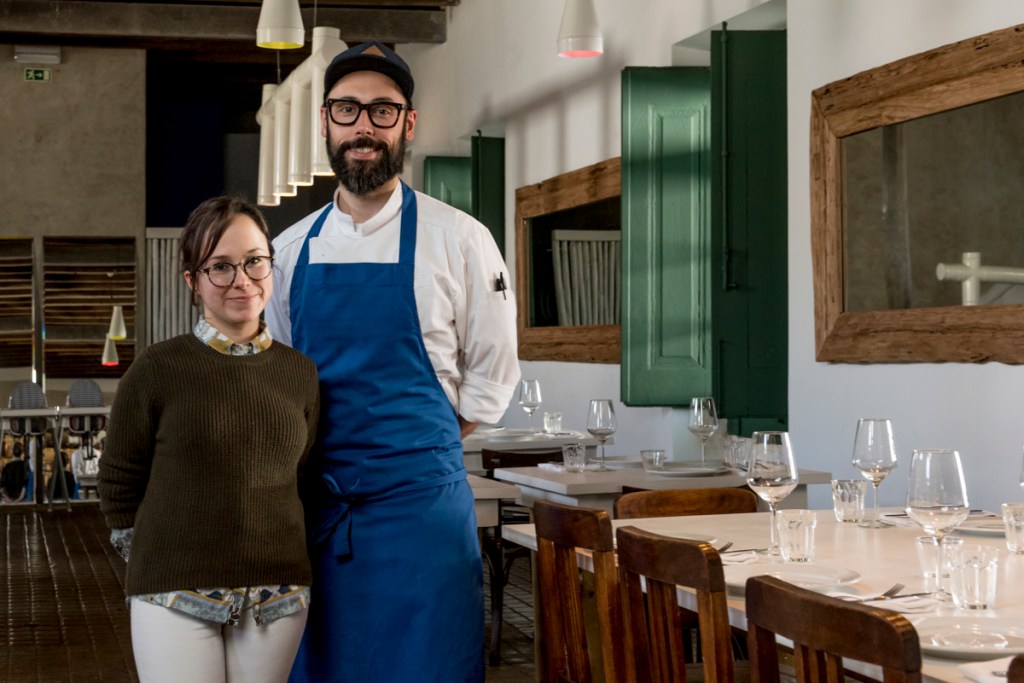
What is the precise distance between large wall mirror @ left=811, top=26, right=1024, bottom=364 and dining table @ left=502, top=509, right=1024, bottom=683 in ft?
4.33

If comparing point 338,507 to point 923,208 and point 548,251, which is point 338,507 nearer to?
point 923,208

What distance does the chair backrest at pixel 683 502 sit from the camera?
363 cm

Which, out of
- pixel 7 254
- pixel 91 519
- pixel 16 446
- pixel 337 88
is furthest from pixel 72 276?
pixel 337 88

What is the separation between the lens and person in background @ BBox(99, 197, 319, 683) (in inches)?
91.6

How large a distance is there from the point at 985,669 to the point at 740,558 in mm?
952

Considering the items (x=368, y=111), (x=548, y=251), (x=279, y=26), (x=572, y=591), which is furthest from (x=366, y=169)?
(x=548, y=251)

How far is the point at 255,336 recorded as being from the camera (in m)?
2.49

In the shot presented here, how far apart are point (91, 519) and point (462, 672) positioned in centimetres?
970

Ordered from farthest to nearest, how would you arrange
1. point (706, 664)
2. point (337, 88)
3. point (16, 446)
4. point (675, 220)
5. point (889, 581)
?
1. point (16, 446)
2. point (675, 220)
3. point (337, 88)
4. point (889, 581)
5. point (706, 664)

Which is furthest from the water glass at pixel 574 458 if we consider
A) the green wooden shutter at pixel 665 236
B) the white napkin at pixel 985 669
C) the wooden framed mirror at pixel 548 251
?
the white napkin at pixel 985 669

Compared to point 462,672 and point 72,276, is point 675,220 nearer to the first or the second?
point 462,672

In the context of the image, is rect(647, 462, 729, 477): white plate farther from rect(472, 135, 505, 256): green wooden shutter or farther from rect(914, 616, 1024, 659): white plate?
rect(472, 135, 505, 256): green wooden shutter

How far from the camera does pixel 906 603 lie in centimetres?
226

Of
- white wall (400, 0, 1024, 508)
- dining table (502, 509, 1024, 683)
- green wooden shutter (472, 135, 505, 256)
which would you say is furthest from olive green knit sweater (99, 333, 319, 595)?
green wooden shutter (472, 135, 505, 256)
